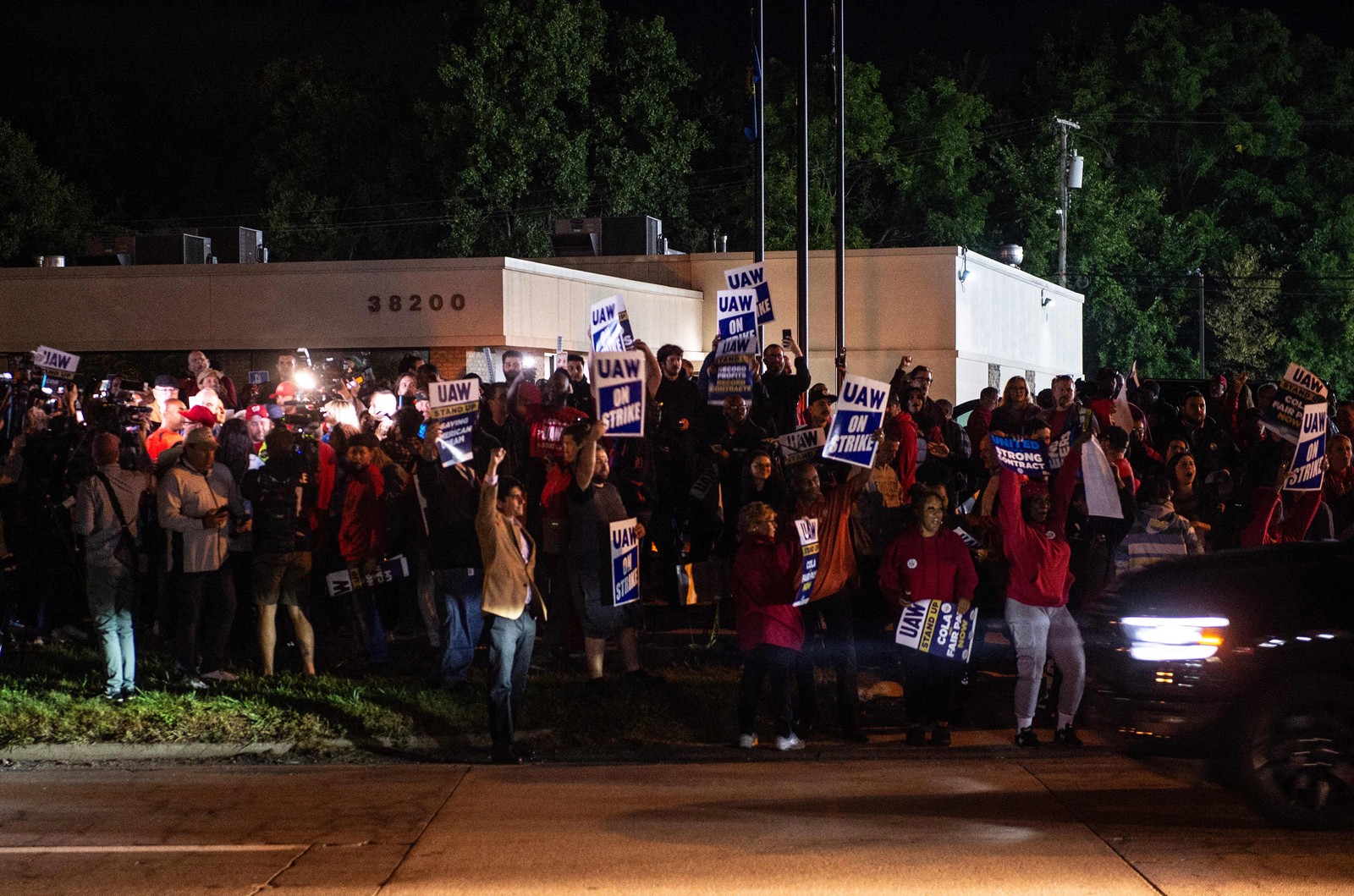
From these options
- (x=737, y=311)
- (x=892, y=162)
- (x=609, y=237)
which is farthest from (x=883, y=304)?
(x=892, y=162)

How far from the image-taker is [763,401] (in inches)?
534

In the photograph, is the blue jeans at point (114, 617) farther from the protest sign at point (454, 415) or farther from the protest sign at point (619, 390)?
the protest sign at point (619, 390)

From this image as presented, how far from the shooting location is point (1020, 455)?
10727 mm

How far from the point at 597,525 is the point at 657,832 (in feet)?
11.6

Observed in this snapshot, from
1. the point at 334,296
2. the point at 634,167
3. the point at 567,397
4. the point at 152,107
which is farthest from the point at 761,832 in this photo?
the point at 152,107

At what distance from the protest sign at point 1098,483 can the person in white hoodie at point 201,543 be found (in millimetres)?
6186

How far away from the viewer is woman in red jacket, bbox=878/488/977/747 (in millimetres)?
10430

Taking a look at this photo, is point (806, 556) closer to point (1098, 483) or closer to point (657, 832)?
point (1098, 483)

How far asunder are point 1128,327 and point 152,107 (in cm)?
4063

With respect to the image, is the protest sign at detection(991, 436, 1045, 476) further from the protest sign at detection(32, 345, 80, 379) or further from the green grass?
the protest sign at detection(32, 345, 80, 379)

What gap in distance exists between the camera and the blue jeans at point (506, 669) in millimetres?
9992

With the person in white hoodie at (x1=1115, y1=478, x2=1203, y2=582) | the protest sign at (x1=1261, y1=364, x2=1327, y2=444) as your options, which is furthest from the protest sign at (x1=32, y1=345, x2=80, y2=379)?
the protest sign at (x1=1261, y1=364, x2=1327, y2=444)

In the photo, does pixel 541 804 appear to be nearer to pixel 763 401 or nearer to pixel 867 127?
pixel 763 401

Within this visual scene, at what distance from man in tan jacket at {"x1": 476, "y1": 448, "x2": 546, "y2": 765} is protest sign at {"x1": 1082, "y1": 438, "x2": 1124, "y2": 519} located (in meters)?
3.99
